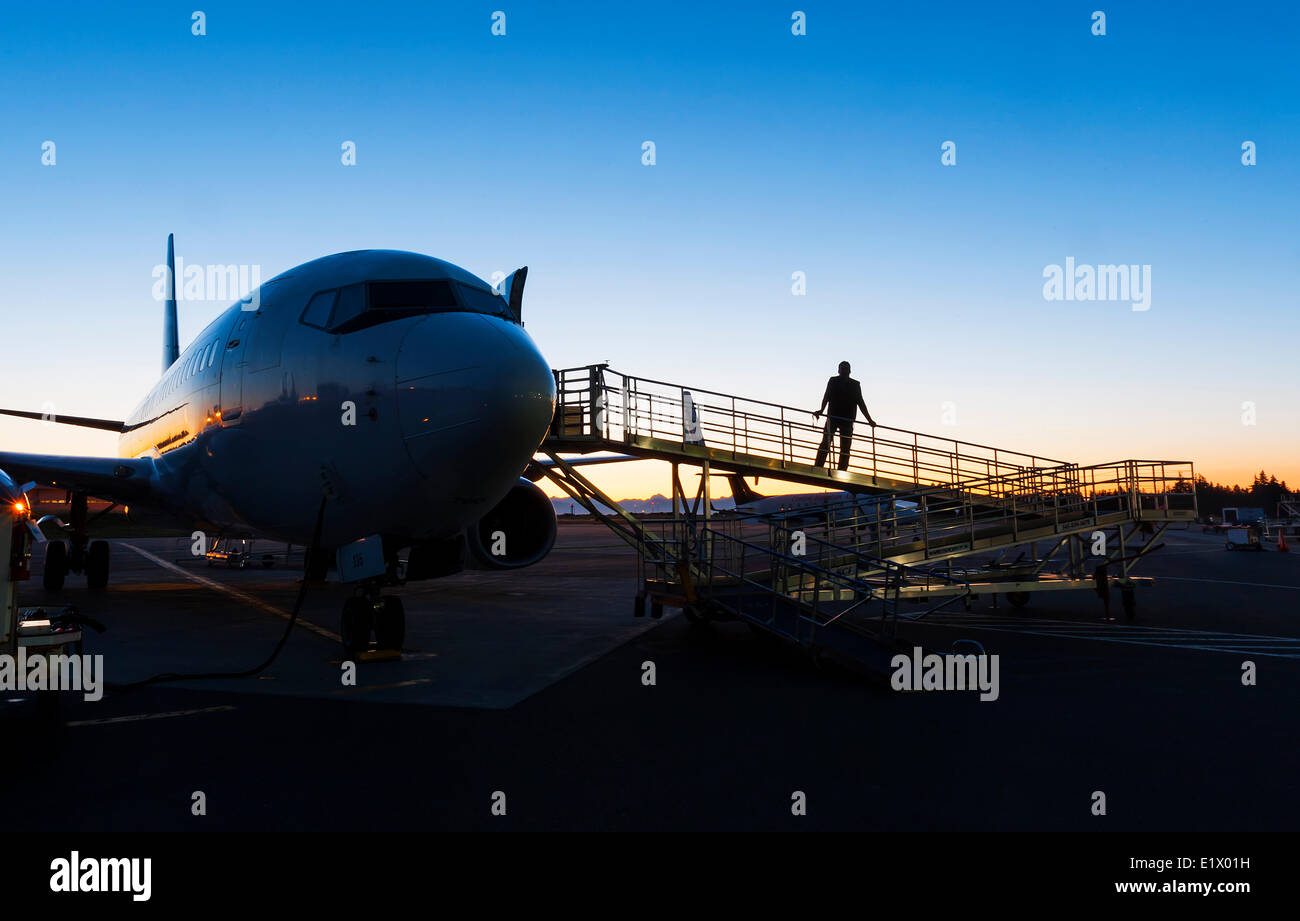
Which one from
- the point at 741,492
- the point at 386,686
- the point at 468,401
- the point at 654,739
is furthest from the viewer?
the point at 741,492

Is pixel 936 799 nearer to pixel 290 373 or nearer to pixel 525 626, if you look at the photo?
pixel 290 373

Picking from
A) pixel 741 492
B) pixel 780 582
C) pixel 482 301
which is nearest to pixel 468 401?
pixel 482 301

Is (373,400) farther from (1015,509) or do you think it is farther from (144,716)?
(1015,509)

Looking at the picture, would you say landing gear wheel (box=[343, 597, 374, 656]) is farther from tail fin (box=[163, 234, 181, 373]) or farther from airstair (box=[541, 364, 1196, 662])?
tail fin (box=[163, 234, 181, 373])

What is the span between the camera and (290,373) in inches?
333

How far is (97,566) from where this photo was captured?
18.7 meters

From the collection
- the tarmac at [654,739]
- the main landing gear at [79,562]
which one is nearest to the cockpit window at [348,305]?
the tarmac at [654,739]

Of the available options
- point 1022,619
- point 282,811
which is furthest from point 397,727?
point 1022,619

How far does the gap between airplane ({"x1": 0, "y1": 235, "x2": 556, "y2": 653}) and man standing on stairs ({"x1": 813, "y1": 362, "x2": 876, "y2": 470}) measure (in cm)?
702

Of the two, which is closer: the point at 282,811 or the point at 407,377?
the point at 282,811

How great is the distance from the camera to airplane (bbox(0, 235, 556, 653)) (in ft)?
24.5

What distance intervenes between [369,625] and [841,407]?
10173 mm

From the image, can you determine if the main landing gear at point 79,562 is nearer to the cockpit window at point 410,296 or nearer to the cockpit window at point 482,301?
the cockpit window at point 410,296
